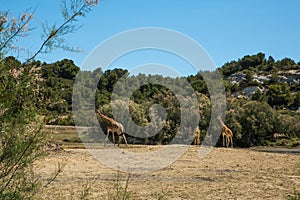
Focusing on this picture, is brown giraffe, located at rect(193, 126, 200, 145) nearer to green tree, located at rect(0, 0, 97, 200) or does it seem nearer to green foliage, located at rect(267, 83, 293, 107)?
green tree, located at rect(0, 0, 97, 200)

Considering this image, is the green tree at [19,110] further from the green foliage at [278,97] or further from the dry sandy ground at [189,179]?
the green foliage at [278,97]

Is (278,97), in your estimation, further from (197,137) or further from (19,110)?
(19,110)

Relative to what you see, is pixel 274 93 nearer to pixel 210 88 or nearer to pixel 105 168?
pixel 210 88

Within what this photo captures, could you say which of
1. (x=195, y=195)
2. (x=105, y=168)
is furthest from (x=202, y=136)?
(x=195, y=195)

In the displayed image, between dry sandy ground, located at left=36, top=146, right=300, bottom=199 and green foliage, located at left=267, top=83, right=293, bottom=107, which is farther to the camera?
green foliage, located at left=267, top=83, right=293, bottom=107

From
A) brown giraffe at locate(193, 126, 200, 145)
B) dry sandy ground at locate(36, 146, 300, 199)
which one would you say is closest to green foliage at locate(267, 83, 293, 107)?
brown giraffe at locate(193, 126, 200, 145)

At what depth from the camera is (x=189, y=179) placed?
902cm

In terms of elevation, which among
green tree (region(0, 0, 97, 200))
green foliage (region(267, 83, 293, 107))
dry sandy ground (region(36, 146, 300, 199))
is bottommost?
dry sandy ground (region(36, 146, 300, 199))

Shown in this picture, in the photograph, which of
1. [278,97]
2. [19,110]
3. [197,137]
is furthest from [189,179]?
[278,97]

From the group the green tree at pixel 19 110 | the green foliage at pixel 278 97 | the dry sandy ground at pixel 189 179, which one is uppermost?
the green foliage at pixel 278 97

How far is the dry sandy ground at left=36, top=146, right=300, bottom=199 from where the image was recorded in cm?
723

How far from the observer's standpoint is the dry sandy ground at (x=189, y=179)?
723 centimetres

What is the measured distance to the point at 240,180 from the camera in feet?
29.6

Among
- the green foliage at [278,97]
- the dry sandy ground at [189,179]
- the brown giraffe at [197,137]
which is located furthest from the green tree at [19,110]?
the green foliage at [278,97]
